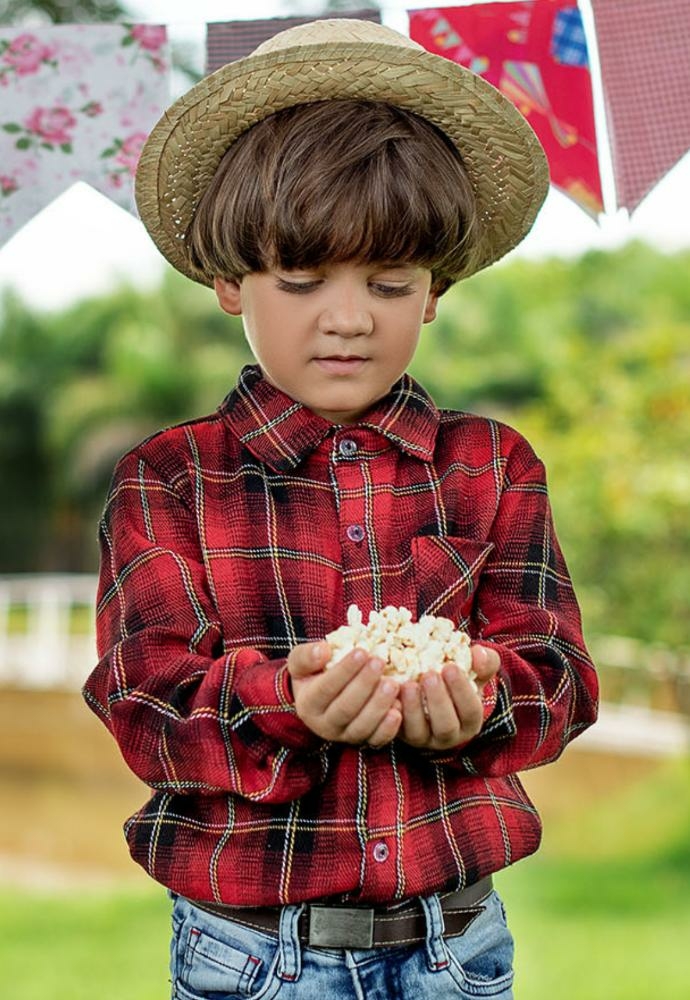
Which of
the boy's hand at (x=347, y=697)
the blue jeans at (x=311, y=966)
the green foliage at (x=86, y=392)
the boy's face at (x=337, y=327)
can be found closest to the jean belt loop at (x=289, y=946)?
the blue jeans at (x=311, y=966)

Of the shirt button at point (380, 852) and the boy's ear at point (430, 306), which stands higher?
the boy's ear at point (430, 306)

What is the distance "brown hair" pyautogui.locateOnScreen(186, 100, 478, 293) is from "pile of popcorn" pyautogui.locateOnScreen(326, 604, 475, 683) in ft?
1.12

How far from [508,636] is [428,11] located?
940 millimetres

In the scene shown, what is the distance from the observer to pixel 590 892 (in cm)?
855

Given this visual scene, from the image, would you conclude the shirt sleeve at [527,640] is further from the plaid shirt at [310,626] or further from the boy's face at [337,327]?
the boy's face at [337,327]

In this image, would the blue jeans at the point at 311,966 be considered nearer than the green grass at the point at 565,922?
Yes

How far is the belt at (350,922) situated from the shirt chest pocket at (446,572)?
0.26 m

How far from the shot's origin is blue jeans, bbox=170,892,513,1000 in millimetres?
1262

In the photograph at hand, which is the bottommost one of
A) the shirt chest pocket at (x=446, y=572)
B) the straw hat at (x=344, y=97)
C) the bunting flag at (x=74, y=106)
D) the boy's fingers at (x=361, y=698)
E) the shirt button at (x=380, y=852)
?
the shirt button at (x=380, y=852)

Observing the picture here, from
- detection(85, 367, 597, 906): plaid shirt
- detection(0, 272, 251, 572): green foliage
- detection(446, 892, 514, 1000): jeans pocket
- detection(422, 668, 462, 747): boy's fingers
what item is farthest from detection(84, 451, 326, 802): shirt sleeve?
detection(0, 272, 251, 572): green foliage

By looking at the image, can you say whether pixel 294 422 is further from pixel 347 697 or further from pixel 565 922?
pixel 565 922

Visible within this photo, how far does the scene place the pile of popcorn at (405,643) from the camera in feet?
3.74

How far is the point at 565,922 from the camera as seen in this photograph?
318 inches

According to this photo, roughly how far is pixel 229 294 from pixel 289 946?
62cm
